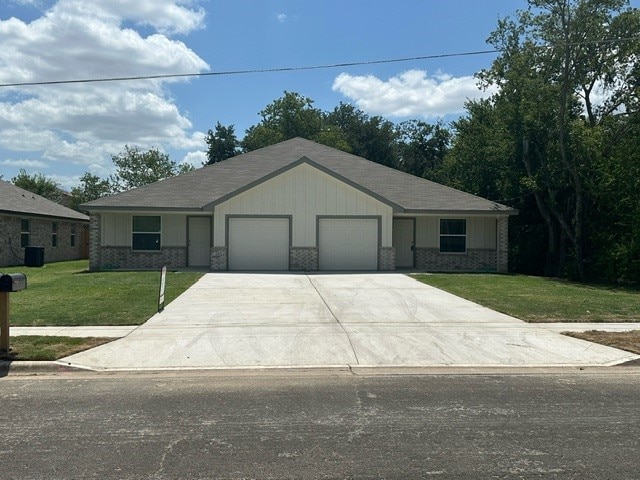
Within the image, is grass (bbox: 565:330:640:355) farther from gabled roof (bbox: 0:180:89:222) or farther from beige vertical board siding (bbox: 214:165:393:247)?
gabled roof (bbox: 0:180:89:222)

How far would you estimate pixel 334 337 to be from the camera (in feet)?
31.6

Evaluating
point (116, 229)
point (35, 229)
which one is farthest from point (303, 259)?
point (35, 229)

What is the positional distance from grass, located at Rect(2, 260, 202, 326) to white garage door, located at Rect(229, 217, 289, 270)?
9.75 ft

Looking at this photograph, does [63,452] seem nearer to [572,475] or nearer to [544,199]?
[572,475]

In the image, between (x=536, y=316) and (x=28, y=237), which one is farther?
(x=28, y=237)

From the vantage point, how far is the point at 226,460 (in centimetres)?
454

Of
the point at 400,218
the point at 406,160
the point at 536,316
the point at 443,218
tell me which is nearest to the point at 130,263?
the point at 400,218

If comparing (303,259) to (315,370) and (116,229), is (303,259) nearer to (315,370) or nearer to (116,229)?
(116,229)

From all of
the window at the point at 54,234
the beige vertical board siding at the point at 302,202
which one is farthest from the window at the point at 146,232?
the window at the point at 54,234

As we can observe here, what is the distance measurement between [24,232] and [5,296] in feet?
74.7

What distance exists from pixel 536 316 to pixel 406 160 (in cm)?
4647

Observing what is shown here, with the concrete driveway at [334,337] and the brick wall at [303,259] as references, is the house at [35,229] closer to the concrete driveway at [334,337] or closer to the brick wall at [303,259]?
the brick wall at [303,259]

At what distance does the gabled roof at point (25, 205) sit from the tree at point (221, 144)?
17.6 meters

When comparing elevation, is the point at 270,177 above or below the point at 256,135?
below
